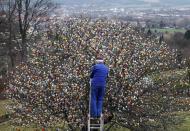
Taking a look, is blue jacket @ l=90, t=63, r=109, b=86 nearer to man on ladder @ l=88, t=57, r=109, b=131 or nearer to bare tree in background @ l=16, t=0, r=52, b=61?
man on ladder @ l=88, t=57, r=109, b=131

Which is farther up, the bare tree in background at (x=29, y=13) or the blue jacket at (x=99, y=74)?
the blue jacket at (x=99, y=74)

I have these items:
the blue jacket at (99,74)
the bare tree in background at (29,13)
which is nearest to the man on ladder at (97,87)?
the blue jacket at (99,74)

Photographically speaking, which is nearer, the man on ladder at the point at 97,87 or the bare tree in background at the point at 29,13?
the man on ladder at the point at 97,87

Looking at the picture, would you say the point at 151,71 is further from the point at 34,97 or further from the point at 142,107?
the point at 34,97

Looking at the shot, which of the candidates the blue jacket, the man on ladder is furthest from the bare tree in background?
the blue jacket

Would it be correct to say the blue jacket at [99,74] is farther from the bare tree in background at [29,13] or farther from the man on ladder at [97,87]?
the bare tree in background at [29,13]

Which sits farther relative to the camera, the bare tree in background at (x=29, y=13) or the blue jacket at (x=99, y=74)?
the bare tree in background at (x=29, y=13)

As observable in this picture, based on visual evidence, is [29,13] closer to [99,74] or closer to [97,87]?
[97,87]
